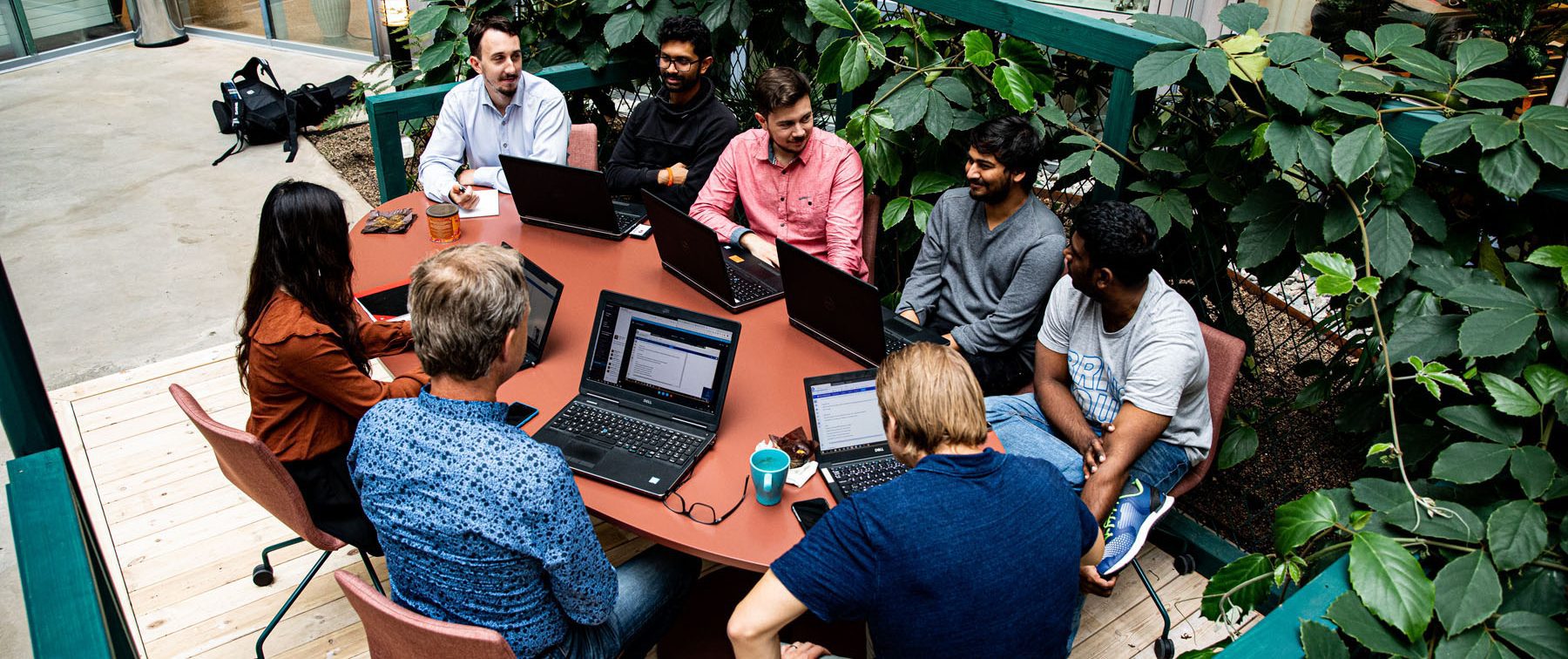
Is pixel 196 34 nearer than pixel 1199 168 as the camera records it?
No

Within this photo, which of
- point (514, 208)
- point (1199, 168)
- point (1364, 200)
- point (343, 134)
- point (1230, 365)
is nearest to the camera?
point (1364, 200)

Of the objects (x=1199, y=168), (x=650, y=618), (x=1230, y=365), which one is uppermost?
(x=1199, y=168)

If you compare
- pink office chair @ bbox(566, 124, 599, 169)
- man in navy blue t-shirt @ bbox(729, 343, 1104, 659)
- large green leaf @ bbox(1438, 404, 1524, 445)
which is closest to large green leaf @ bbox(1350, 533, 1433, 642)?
large green leaf @ bbox(1438, 404, 1524, 445)

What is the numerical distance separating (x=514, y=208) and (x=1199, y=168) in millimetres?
2342

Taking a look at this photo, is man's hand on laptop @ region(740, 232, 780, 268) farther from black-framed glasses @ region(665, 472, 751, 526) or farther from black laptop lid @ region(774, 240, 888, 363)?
black-framed glasses @ region(665, 472, 751, 526)

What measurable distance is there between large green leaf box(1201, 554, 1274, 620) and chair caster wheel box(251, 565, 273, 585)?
8.45 ft

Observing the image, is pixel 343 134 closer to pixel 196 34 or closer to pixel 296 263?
pixel 196 34

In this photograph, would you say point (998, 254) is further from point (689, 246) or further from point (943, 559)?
point (943, 559)

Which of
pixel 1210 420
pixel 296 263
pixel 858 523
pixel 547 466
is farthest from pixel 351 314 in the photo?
pixel 1210 420

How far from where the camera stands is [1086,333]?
2.67 m

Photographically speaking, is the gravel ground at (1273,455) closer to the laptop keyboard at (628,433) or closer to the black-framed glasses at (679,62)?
the laptop keyboard at (628,433)

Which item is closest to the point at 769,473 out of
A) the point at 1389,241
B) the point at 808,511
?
the point at 808,511

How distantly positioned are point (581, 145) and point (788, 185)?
1.06 m

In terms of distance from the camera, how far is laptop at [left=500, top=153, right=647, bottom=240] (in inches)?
127
